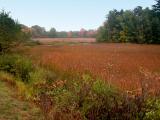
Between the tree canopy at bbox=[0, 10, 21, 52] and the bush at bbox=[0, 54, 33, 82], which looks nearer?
the bush at bbox=[0, 54, 33, 82]

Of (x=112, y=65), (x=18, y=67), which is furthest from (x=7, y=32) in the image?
(x=112, y=65)

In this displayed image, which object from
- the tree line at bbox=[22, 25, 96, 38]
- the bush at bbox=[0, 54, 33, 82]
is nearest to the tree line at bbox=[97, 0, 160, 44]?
the tree line at bbox=[22, 25, 96, 38]

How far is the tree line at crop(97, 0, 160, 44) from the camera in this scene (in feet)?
235

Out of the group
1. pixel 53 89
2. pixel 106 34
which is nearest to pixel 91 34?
pixel 106 34

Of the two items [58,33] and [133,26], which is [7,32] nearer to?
[133,26]

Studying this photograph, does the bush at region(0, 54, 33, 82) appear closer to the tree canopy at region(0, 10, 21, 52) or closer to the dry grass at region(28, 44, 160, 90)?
the dry grass at region(28, 44, 160, 90)

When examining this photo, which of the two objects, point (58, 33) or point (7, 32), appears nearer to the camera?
point (7, 32)

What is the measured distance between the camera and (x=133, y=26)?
Result: 251 feet

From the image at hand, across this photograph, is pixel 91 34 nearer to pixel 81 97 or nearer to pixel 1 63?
pixel 1 63

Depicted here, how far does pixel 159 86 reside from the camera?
8922 millimetres

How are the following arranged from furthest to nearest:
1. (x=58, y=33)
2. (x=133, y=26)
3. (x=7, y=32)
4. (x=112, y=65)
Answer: (x=58, y=33) < (x=133, y=26) < (x=7, y=32) < (x=112, y=65)

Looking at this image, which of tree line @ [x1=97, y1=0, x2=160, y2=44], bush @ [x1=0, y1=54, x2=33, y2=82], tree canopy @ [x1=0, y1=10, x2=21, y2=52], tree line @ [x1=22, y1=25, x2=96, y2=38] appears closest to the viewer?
bush @ [x1=0, y1=54, x2=33, y2=82]

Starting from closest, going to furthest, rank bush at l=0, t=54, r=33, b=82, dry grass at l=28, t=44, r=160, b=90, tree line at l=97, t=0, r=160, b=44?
dry grass at l=28, t=44, r=160, b=90
bush at l=0, t=54, r=33, b=82
tree line at l=97, t=0, r=160, b=44

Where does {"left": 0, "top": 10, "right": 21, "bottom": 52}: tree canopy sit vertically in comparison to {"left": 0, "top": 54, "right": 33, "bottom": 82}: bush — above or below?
above
